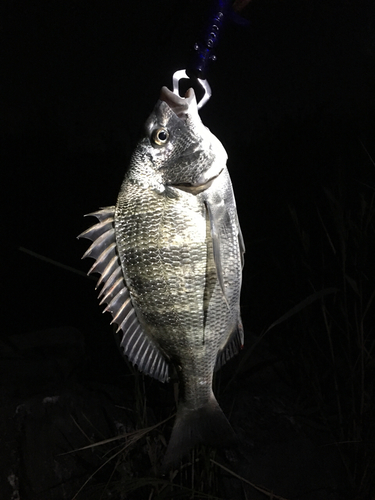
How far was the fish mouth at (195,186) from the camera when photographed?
3.18 feet

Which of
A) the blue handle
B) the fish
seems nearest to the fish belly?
the fish

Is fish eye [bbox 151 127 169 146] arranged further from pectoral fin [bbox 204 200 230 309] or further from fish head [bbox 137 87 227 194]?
pectoral fin [bbox 204 200 230 309]

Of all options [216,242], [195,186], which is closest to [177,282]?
[216,242]

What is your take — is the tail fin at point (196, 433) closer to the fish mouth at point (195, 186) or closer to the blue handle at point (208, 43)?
the fish mouth at point (195, 186)

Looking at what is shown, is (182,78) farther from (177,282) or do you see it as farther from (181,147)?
(177,282)

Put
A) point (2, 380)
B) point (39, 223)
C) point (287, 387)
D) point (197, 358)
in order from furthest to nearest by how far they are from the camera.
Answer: point (39, 223)
point (287, 387)
point (2, 380)
point (197, 358)

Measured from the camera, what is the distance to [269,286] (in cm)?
297

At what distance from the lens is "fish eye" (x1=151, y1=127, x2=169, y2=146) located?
1.01 m

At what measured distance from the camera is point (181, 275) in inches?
36.3

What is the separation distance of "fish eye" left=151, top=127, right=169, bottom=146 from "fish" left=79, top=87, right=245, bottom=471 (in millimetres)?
52

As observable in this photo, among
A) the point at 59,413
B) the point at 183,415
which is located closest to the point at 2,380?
the point at 59,413

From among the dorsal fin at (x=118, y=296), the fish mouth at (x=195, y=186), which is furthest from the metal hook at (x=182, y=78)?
the dorsal fin at (x=118, y=296)

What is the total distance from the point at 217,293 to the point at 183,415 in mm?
320

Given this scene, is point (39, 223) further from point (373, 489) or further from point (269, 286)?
point (373, 489)
